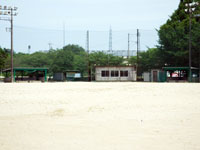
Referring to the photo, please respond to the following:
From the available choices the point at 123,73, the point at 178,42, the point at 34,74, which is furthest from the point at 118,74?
the point at 34,74

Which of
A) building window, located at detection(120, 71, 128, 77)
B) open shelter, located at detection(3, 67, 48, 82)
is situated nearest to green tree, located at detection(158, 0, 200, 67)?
building window, located at detection(120, 71, 128, 77)

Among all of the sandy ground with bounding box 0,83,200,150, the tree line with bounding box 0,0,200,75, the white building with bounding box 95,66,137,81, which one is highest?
the tree line with bounding box 0,0,200,75

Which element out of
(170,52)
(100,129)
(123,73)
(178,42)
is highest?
(178,42)

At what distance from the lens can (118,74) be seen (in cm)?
5134

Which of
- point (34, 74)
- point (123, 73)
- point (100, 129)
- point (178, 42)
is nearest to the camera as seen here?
point (100, 129)

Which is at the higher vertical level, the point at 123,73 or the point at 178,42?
the point at 178,42

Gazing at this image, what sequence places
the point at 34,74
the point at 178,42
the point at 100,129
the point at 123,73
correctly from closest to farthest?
the point at 100,129 < the point at 123,73 < the point at 178,42 < the point at 34,74

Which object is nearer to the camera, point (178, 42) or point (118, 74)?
point (118, 74)

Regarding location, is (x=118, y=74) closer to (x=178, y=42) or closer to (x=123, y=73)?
(x=123, y=73)

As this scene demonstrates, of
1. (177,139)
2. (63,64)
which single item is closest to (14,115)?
(177,139)

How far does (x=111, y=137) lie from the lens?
7.84m

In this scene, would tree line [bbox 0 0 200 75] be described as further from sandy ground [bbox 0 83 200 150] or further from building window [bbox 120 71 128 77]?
sandy ground [bbox 0 83 200 150]

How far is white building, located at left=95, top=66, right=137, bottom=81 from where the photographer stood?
51.2 meters

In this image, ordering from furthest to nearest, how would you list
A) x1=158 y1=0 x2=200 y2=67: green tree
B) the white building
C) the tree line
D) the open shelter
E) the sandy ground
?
the tree line → x1=158 y1=0 x2=200 y2=67: green tree → the white building → the open shelter → the sandy ground
